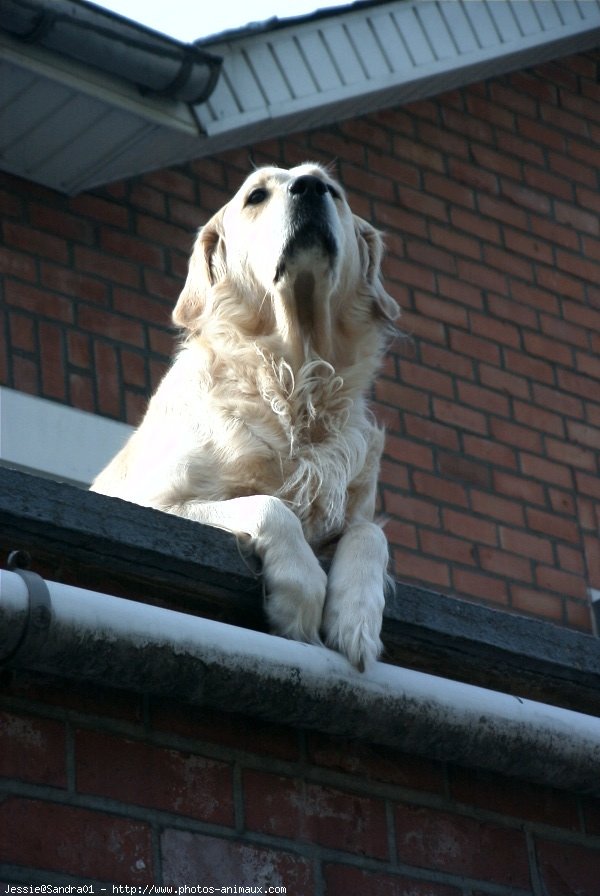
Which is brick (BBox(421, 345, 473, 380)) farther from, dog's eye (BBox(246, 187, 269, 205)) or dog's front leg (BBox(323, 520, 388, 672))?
dog's front leg (BBox(323, 520, 388, 672))

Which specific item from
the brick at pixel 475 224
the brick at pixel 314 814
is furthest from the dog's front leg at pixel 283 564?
the brick at pixel 475 224

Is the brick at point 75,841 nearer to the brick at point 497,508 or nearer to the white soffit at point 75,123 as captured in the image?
the white soffit at point 75,123

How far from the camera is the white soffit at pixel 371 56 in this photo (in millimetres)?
6035

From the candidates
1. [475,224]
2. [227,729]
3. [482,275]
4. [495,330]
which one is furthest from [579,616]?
[227,729]

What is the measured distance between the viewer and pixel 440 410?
632 cm

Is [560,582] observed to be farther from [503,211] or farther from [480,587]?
[503,211]

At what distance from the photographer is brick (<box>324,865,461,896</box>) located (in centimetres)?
312

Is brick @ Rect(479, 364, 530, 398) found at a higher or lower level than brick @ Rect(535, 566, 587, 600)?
higher

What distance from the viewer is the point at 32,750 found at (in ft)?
9.31

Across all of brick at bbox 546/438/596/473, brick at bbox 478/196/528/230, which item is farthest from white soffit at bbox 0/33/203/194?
brick at bbox 546/438/596/473

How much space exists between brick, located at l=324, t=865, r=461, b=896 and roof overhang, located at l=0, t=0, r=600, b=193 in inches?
119

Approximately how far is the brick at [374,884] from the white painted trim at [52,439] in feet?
7.61

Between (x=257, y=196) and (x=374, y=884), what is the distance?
2.24m

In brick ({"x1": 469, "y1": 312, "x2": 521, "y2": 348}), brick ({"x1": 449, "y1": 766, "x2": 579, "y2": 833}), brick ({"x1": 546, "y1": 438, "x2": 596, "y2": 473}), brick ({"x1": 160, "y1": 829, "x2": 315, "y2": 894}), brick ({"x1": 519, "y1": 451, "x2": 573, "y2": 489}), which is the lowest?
brick ({"x1": 160, "y1": 829, "x2": 315, "y2": 894})
